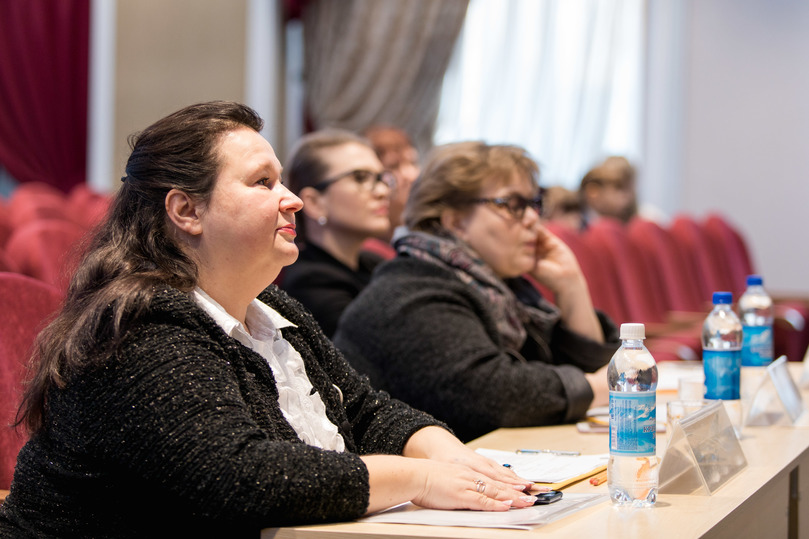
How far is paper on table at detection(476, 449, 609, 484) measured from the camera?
60.3 inches

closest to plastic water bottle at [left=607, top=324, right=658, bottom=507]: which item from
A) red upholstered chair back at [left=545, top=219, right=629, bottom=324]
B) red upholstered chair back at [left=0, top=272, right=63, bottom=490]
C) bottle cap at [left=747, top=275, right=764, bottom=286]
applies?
red upholstered chair back at [left=0, top=272, right=63, bottom=490]

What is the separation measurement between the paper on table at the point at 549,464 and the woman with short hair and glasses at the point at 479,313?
0.34 metres

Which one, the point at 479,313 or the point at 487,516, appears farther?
the point at 479,313

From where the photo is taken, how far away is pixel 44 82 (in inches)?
299

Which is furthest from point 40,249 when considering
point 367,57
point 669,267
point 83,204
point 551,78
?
point 551,78

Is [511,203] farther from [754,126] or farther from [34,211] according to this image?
[754,126]

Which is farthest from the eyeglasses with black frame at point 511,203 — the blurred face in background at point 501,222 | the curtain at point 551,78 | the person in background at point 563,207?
the curtain at point 551,78

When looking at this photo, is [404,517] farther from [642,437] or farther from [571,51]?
[571,51]

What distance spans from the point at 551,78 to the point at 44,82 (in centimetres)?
416

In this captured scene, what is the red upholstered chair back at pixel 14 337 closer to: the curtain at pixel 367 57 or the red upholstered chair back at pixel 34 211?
the red upholstered chair back at pixel 34 211

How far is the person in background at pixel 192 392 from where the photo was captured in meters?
1.19

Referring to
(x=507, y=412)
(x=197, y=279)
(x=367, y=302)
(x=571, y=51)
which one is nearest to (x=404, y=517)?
(x=197, y=279)

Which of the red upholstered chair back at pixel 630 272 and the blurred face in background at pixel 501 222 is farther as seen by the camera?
the red upholstered chair back at pixel 630 272

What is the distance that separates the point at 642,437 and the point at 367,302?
105 cm
